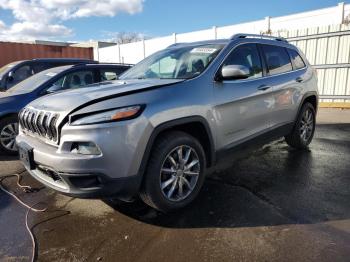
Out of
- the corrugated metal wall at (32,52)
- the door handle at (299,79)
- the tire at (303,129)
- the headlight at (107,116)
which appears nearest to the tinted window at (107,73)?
the door handle at (299,79)

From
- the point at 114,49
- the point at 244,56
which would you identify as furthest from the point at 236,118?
the point at 114,49

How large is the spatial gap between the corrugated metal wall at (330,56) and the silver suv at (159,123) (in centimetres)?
764

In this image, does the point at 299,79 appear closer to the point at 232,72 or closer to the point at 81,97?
the point at 232,72

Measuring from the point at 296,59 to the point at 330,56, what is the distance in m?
6.88

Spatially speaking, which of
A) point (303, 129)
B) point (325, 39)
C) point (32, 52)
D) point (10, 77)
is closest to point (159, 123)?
point (303, 129)

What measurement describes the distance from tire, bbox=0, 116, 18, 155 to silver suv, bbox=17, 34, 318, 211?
6.75 feet

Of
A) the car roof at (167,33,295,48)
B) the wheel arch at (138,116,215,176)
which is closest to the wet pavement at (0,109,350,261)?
the wheel arch at (138,116,215,176)

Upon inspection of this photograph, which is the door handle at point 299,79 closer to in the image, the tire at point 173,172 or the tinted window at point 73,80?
the tire at point 173,172

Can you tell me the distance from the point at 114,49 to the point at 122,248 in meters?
20.6

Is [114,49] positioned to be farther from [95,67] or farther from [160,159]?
[160,159]

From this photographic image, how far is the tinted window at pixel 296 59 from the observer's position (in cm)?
528

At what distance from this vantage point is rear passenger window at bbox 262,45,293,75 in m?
4.62

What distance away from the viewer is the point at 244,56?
4.18 m

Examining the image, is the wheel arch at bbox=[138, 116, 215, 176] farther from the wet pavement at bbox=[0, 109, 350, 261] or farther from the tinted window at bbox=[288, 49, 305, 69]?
the tinted window at bbox=[288, 49, 305, 69]
